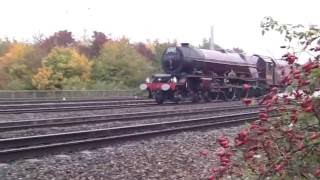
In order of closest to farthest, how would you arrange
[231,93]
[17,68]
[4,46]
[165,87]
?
[165,87], [231,93], [17,68], [4,46]

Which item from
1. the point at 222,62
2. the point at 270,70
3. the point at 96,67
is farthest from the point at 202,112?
the point at 96,67

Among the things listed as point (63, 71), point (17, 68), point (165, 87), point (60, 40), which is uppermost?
point (60, 40)

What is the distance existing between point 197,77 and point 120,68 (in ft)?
76.7

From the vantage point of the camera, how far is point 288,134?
2895mm

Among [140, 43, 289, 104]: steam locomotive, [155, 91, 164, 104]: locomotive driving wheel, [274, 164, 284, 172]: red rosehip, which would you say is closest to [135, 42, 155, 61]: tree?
[140, 43, 289, 104]: steam locomotive

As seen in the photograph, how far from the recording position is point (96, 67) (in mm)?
51750

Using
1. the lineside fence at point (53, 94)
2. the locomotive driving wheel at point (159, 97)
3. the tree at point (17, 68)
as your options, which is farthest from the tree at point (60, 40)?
the locomotive driving wheel at point (159, 97)

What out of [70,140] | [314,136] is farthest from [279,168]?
[70,140]

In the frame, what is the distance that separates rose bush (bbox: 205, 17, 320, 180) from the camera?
277cm

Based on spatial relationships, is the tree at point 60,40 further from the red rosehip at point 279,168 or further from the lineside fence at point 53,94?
the red rosehip at point 279,168

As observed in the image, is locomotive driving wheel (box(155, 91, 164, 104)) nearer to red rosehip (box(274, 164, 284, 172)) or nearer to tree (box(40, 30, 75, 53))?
red rosehip (box(274, 164, 284, 172))

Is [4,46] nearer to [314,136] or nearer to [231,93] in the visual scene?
[231,93]

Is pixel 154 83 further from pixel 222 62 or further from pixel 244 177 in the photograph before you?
pixel 244 177

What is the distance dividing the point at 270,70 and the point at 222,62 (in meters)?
5.04
